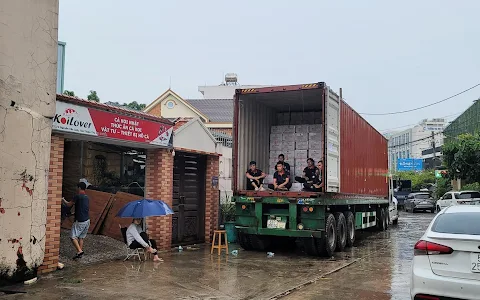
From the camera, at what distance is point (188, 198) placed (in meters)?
12.6

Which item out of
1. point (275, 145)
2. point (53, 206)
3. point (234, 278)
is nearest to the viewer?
point (234, 278)

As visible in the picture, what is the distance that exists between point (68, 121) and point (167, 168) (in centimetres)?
326

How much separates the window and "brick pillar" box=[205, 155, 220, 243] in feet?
26.6

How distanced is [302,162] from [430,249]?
7.33 metres

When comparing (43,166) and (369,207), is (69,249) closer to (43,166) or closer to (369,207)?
(43,166)

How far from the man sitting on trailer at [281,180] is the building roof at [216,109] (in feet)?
71.4

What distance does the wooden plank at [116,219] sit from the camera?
36.4ft

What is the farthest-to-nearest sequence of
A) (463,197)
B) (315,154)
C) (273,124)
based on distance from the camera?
(463,197)
(273,124)
(315,154)

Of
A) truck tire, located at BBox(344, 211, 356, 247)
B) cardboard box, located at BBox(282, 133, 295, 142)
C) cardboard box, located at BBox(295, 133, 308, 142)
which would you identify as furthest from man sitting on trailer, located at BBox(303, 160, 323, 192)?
truck tire, located at BBox(344, 211, 356, 247)

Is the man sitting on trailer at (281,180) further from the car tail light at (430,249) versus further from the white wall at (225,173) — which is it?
the car tail light at (430,249)

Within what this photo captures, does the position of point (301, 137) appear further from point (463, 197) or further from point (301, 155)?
point (463, 197)

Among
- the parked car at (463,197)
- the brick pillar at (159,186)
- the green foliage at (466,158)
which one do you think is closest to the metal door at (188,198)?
the brick pillar at (159,186)

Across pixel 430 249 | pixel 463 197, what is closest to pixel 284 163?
pixel 430 249

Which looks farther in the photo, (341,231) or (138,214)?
(341,231)
